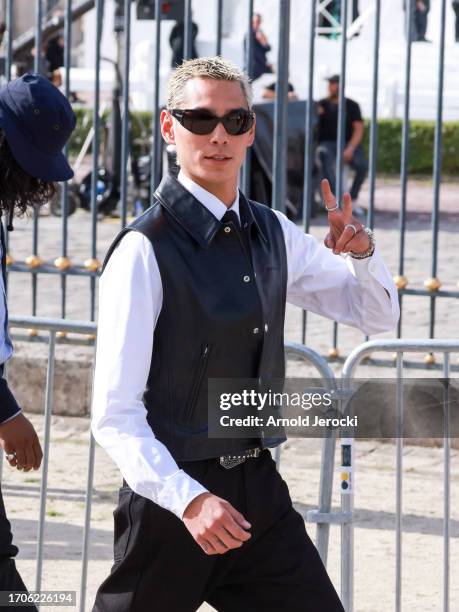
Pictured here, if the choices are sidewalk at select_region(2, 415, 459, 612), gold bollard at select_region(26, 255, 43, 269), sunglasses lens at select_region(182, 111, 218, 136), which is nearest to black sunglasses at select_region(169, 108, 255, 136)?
sunglasses lens at select_region(182, 111, 218, 136)

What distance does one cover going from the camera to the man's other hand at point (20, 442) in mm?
3523

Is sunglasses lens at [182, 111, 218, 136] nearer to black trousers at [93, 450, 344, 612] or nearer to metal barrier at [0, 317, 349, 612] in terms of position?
black trousers at [93, 450, 344, 612]

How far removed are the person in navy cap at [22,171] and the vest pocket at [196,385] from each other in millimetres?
545

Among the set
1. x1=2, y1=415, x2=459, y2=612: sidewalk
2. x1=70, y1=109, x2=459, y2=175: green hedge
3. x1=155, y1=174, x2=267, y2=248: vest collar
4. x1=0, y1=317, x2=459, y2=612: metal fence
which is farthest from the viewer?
x1=70, y1=109, x2=459, y2=175: green hedge

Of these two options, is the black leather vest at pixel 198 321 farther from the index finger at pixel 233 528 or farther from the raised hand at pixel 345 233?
the index finger at pixel 233 528

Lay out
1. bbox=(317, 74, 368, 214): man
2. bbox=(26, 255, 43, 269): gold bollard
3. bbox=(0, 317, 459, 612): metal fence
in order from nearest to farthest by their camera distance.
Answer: bbox=(0, 317, 459, 612): metal fence → bbox=(26, 255, 43, 269): gold bollard → bbox=(317, 74, 368, 214): man

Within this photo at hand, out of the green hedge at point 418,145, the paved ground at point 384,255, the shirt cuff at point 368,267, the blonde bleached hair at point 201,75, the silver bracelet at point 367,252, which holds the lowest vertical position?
the paved ground at point 384,255

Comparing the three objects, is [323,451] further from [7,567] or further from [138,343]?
[138,343]

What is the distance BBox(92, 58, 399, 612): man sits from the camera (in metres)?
3.04

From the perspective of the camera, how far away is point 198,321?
3.07 meters

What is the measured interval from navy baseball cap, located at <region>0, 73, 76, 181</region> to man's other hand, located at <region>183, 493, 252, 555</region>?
0.99 m

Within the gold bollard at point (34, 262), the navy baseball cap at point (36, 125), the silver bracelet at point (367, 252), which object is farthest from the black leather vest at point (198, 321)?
the gold bollard at point (34, 262)

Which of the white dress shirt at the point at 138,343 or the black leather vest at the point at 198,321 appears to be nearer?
the white dress shirt at the point at 138,343

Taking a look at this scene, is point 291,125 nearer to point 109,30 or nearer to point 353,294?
point 353,294
